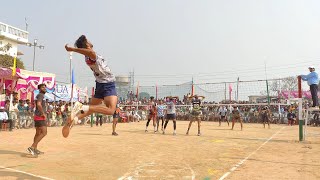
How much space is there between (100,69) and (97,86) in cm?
40

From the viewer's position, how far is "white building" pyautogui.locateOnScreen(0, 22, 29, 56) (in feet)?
124

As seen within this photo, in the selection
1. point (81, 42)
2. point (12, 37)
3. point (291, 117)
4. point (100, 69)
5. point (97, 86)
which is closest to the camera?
point (81, 42)

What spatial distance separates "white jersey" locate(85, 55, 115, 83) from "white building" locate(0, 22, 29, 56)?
33.6 metres

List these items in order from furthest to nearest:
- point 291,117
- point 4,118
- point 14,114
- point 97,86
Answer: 1. point 291,117
2. point 14,114
3. point 4,118
4. point 97,86

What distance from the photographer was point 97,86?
21.2 feet

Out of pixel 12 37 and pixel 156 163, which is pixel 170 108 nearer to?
pixel 156 163

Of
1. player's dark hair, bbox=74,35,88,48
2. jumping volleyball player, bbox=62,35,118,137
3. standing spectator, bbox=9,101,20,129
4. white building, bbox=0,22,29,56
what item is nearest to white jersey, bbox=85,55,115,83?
jumping volleyball player, bbox=62,35,118,137

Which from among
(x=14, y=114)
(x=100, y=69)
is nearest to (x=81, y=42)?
(x=100, y=69)

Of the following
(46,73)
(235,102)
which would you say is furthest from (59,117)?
(235,102)

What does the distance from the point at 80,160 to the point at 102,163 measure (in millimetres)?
625

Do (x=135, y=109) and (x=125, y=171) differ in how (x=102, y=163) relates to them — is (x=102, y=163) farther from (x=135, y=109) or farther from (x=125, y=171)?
(x=135, y=109)

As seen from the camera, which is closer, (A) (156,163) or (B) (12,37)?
(A) (156,163)

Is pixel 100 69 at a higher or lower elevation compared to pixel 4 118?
higher

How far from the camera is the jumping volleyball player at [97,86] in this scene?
5879mm
